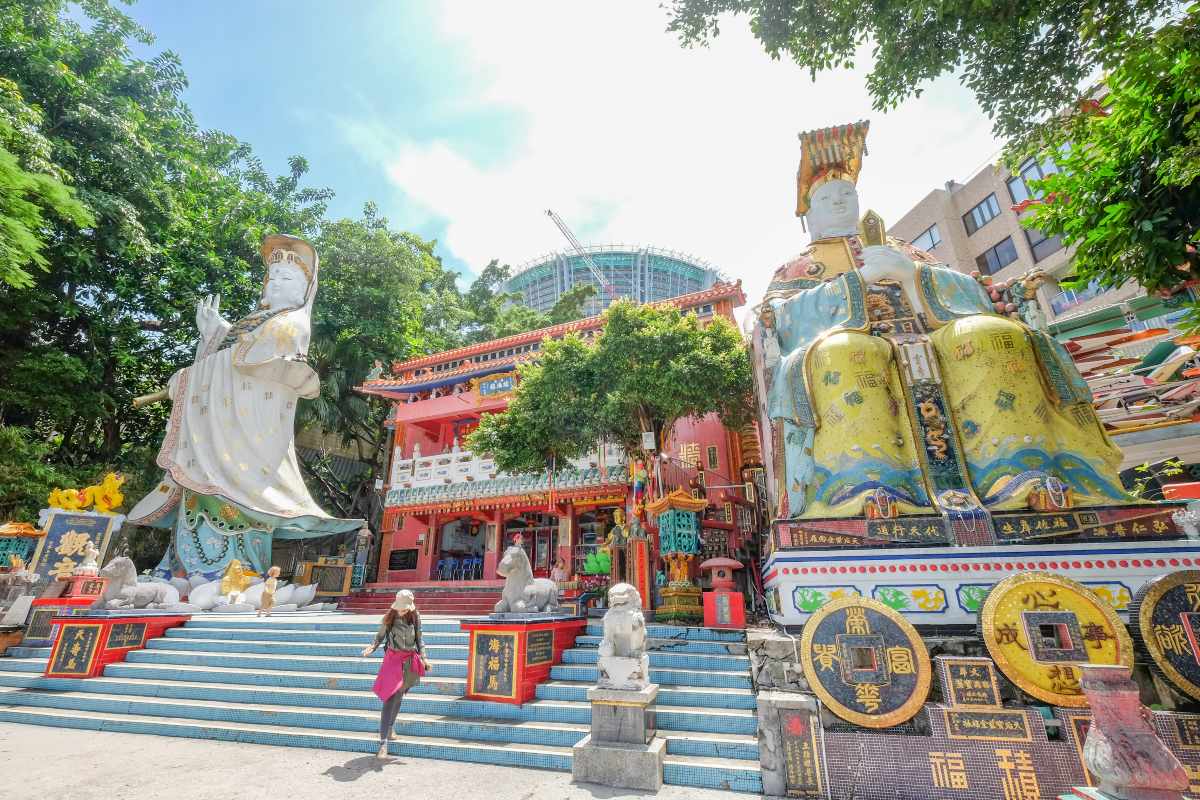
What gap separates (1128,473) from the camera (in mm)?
12445

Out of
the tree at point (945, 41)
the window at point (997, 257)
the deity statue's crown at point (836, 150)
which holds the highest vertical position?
the window at point (997, 257)

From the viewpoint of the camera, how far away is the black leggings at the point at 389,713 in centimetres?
518

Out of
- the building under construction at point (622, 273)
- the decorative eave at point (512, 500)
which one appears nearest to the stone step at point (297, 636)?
the decorative eave at point (512, 500)

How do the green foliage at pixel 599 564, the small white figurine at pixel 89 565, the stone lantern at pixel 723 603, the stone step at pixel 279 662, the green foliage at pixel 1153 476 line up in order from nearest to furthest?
the stone step at pixel 279 662 < the stone lantern at pixel 723 603 < the small white figurine at pixel 89 565 < the green foliage at pixel 1153 476 < the green foliage at pixel 599 564

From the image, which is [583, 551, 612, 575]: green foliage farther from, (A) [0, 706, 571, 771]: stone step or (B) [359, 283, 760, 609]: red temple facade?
(A) [0, 706, 571, 771]: stone step

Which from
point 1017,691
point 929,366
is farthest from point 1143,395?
point 1017,691

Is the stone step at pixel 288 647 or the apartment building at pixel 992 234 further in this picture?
the apartment building at pixel 992 234

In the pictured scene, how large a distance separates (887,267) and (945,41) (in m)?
2.88

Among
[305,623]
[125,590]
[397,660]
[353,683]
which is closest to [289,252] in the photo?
[125,590]

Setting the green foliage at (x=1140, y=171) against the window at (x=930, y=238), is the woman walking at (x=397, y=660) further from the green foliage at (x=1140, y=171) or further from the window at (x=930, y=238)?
the window at (x=930, y=238)

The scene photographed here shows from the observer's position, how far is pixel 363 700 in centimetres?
633

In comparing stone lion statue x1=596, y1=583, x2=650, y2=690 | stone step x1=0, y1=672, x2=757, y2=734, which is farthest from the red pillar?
stone lion statue x1=596, y1=583, x2=650, y2=690

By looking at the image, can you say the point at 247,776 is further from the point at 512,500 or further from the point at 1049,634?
the point at 512,500

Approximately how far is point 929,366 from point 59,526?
51.2 feet
